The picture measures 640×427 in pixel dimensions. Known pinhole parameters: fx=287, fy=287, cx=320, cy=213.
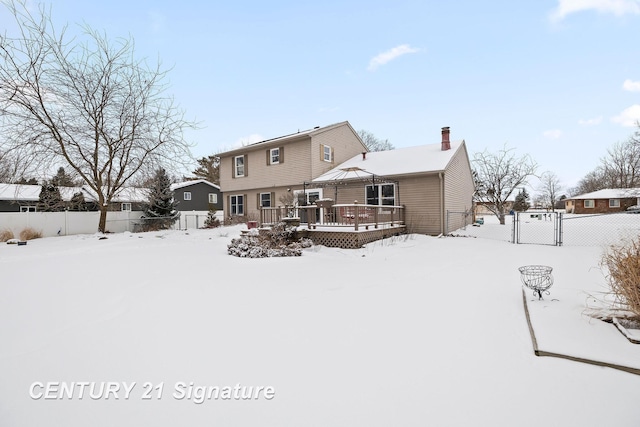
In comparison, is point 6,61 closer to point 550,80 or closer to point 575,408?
point 575,408

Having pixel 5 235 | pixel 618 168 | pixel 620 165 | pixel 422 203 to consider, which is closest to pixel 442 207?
pixel 422 203

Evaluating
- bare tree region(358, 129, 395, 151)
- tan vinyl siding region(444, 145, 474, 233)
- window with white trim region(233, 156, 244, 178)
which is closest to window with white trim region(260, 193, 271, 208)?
window with white trim region(233, 156, 244, 178)

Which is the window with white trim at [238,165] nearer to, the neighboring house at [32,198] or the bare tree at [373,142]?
the neighboring house at [32,198]

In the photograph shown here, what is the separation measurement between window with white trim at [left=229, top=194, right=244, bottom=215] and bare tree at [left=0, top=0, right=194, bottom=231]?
197 inches

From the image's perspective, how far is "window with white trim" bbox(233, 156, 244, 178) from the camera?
61.5ft

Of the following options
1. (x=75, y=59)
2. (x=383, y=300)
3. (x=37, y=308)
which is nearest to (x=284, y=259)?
(x=383, y=300)

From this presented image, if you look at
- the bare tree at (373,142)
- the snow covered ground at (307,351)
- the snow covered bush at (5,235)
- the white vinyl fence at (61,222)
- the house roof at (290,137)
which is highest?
the bare tree at (373,142)

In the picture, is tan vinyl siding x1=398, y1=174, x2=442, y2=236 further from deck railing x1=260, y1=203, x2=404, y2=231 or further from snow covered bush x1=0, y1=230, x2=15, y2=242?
snow covered bush x1=0, y1=230, x2=15, y2=242

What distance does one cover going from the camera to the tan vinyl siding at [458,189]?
13.2 m

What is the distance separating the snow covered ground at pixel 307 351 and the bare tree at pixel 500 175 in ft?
56.4

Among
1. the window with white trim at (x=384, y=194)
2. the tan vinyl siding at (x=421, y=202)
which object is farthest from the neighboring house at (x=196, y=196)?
the tan vinyl siding at (x=421, y=202)

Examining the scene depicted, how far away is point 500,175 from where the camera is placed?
2111cm

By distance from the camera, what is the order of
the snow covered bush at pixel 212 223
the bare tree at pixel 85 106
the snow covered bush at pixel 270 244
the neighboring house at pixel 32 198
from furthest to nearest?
the snow covered bush at pixel 212 223 → the neighboring house at pixel 32 198 → the bare tree at pixel 85 106 → the snow covered bush at pixel 270 244

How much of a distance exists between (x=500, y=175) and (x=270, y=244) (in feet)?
63.3
